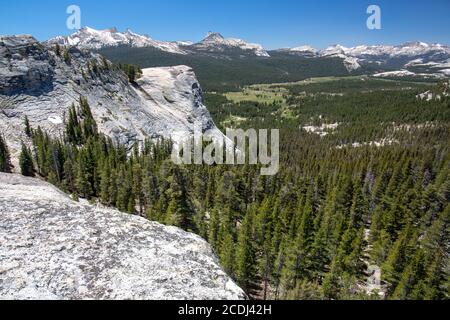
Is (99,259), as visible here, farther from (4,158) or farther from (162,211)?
(4,158)

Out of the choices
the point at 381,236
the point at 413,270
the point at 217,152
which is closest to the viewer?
the point at 413,270

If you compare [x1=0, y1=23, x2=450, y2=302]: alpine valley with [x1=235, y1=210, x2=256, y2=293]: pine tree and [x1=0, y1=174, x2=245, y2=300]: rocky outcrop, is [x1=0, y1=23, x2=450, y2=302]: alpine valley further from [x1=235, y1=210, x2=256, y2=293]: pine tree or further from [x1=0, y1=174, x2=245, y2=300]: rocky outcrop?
[x1=235, y1=210, x2=256, y2=293]: pine tree

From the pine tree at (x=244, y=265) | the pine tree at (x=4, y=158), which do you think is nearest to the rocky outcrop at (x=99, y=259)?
the pine tree at (x=244, y=265)

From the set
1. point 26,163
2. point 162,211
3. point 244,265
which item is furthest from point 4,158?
point 244,265

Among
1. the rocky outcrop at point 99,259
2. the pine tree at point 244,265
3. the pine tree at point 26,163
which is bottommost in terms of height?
the pine tree at point 244,265

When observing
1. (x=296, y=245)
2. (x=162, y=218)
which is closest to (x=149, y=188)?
(x=162, y=218)

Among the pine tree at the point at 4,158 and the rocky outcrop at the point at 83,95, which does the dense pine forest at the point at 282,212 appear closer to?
the pine tree at the point at 4,158
